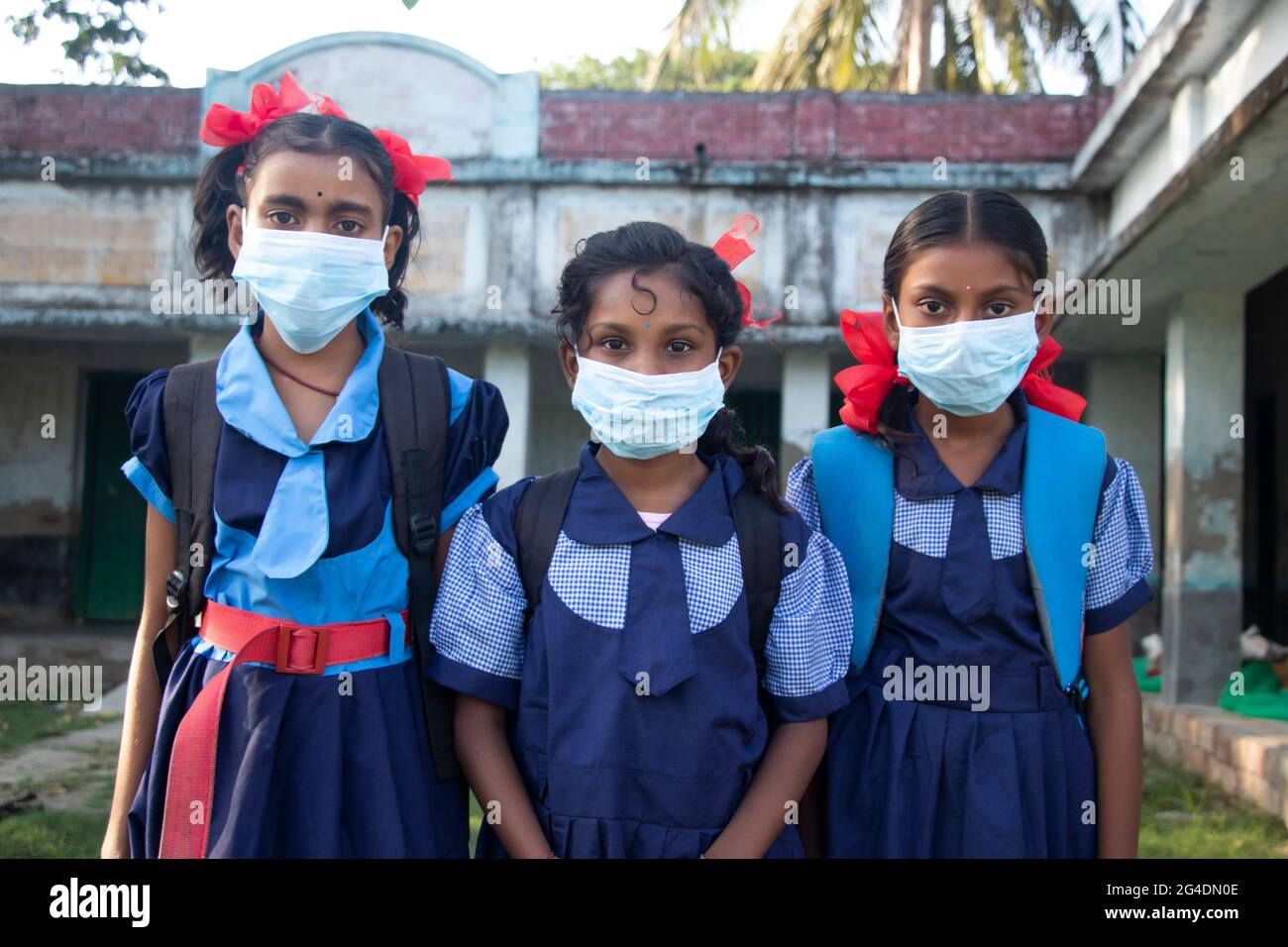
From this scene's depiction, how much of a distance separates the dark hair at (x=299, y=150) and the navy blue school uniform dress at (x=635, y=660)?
2.18 ft

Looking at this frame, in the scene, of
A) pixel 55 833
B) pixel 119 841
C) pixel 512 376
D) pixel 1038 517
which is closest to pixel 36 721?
pixel 55 833

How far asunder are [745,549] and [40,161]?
8.11 meters

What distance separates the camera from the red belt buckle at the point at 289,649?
1922 mm

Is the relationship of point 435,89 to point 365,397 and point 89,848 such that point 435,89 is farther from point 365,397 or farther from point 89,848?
point 365,397

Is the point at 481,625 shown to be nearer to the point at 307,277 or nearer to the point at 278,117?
the point at 307,277

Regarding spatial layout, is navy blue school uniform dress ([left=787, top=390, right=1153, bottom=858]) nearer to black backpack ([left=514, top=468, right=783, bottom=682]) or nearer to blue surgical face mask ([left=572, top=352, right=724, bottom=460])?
black backpack ([left=514, top=468, right=783, bottom=682])

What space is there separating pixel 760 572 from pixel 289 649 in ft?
2.68

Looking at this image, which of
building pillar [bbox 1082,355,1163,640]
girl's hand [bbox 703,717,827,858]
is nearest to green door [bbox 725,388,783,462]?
building pillar [bbox 1082,355,1163,640]

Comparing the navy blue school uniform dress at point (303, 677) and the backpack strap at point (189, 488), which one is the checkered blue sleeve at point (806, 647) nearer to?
the navy blue school uniform dress at point (303, 677)

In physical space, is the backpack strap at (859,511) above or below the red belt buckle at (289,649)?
above

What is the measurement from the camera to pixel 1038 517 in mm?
2117

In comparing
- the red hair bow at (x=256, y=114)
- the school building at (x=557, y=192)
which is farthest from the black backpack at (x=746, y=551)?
the school building at (x=557, y=192)

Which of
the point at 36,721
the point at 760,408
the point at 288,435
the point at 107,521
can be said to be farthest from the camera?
the point at 107,521

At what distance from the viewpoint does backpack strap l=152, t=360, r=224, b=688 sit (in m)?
1.99
